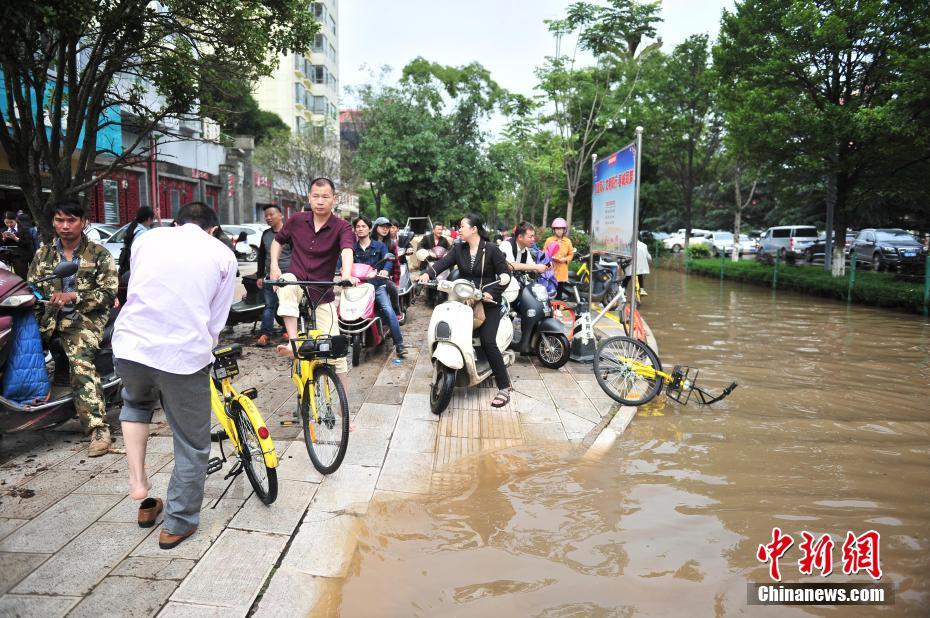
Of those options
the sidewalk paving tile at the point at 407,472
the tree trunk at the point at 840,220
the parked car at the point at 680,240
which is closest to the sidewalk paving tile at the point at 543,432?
the sidewalk paving tile at the point at 407,472

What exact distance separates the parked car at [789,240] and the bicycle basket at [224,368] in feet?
95.9

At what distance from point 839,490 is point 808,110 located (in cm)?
1511

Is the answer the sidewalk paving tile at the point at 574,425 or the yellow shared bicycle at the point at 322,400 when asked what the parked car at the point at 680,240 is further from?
the yellow shared bicycle at the point at 322,400

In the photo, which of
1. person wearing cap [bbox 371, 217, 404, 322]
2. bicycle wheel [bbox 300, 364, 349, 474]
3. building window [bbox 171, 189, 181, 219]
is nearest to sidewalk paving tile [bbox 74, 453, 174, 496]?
bicycle wheel [bbox 300, 364, 349, 474]

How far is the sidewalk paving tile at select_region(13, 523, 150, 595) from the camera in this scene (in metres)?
2.77

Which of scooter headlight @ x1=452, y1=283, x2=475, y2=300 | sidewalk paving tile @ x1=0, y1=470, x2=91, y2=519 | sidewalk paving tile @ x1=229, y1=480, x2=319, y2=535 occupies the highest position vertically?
scooter headlight @ x1=452, y1=283, x2=475, y2=300

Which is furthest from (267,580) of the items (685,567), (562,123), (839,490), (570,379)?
(562,123)

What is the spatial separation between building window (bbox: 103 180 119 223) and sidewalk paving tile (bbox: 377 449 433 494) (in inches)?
872

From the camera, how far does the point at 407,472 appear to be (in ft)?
14.2

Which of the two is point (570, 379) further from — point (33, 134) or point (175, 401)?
point (33, 134)

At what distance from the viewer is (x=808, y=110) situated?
650 inches

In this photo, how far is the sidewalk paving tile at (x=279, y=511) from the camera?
3.37m

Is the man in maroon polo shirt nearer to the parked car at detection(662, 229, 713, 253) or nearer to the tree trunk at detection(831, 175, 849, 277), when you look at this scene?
the tree trunk at detection(831, 175, 849, 277)

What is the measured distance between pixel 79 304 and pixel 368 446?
225cm
